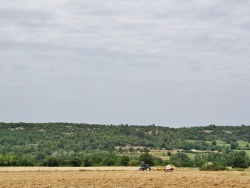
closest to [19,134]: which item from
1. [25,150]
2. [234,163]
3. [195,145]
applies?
[25,150]

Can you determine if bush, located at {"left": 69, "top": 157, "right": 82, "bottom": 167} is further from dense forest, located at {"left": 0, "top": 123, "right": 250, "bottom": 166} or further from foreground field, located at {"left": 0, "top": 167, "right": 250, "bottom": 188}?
dense forest, located at {"left": 0, "top": 123, "right": 250, "bottom": 166}

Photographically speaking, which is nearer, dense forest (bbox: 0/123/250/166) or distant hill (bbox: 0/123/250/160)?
dense forest (bbox: 0/123/250/166)

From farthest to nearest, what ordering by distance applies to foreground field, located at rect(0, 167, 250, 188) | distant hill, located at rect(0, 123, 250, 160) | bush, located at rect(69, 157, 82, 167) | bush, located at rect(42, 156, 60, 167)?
distant hill, located at rect(0, 123, 250, 160), bush, located at rect(69, 157, 82, 167), bush, located at rect(42, 156, 60, 167), foreground field, located at rect(0, 167, 250, 188)

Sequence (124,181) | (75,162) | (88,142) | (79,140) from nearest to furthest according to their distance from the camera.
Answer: (124,181), (75,162), (88,142), (79,140)

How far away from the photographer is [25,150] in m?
148

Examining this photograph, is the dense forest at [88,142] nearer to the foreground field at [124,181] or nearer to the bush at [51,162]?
the bush at [51,162]

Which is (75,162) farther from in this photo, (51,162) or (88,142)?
(88,142)

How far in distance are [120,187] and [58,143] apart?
11917 centimetres

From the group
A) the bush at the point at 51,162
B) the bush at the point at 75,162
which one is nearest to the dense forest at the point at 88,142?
the bush at the point at 51,162

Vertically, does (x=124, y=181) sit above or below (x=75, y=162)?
below

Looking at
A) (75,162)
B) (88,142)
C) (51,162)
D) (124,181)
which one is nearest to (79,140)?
Answer: (88,142)

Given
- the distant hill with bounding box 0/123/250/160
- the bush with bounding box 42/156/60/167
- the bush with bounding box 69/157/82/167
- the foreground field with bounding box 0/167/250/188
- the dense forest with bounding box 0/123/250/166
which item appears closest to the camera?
the foreground field with bounding box 0/167/250/188


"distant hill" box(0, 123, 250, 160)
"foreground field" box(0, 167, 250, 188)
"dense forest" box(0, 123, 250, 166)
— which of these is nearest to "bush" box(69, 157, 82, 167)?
"foreground field" box(0, 167, 250, 188)

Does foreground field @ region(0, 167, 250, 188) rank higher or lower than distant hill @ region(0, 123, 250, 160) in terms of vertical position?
lower
